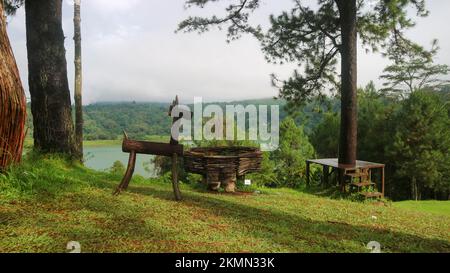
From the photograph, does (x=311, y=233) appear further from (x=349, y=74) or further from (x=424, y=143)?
(x=424, y=143)

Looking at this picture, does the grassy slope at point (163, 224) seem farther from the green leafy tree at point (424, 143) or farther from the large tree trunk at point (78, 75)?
the green leafy tree at point (424, 143)

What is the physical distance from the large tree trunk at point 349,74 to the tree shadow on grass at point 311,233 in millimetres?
8353

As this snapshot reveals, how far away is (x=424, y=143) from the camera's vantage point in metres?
31.6

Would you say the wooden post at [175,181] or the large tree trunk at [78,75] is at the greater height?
the large tree trunk at [78,75]

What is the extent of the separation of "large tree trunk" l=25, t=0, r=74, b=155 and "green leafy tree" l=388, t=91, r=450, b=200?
3038 cm

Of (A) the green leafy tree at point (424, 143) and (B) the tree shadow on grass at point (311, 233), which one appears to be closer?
(B) the tree shadow on grass at point (311, 233)

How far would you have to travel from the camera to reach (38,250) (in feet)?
12.0

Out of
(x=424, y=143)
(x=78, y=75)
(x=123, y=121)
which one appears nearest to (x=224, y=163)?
(x=78, y=75)

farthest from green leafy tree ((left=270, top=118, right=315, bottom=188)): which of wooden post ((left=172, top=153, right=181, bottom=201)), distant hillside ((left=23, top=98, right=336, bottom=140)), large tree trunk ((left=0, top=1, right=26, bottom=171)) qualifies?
large tree trunk ((left=0, top=1, right=26, bottom=171))

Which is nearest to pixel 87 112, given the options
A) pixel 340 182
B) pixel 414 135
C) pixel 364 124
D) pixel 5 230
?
pixel 364 124

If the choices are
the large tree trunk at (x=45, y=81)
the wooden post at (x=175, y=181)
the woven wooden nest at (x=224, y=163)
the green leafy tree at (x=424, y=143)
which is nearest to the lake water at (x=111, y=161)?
the large tree trunk at (x=45, y=81)

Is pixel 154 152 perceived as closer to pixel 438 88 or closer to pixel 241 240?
pixel 241 240

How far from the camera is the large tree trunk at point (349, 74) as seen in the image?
1404 cm

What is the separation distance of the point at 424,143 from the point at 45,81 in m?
32.2
